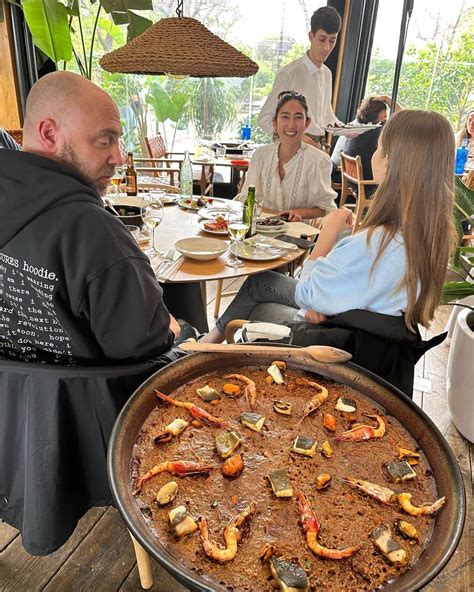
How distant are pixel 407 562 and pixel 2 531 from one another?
1.48m

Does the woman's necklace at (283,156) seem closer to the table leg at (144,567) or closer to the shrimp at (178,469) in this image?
the table leg at (144,567)

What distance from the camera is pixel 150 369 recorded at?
106cm

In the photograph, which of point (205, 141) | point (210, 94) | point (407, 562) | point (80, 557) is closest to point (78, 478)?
point (80, 557)

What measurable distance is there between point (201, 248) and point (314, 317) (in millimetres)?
610

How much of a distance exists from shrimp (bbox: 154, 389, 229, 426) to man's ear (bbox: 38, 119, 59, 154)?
0.75 meters

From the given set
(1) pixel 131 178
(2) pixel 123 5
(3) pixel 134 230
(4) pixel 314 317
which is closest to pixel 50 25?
(2) pixel 123 5

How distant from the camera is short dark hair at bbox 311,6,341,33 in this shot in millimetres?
3814

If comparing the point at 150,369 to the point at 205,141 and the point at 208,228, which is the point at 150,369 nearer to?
the point at 208,228

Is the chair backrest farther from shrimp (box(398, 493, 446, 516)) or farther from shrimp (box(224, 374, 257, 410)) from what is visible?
shrimp (box(398, 493, 446, 516))

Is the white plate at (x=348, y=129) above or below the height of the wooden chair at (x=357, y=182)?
above

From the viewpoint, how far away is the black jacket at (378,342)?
1.37 m

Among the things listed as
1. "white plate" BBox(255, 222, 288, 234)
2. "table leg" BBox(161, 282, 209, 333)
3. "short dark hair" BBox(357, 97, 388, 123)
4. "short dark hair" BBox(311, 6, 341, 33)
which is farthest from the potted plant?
"short dark hair" BBox(357, 97, 388, 123)

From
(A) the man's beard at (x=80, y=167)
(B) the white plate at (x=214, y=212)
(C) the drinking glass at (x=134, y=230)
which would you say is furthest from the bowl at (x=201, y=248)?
(A) the man's beard at (x=80, y=167)

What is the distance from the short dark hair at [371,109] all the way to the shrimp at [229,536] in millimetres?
5096
